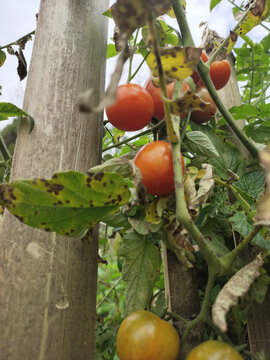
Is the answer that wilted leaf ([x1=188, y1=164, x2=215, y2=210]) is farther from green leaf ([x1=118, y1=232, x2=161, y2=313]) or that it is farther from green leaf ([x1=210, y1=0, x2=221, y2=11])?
green leaf ([x1=210, y1=0, x2=221, y2=11])

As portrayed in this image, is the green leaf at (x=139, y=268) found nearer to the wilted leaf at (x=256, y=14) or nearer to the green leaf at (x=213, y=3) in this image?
the wilted leaf at (x=256, y=14)

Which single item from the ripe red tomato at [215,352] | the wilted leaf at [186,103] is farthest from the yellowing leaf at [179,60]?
the ripe red tomato at [215,352]

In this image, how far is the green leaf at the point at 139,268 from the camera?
54 centimetres

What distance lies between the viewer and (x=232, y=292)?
13.7 inches

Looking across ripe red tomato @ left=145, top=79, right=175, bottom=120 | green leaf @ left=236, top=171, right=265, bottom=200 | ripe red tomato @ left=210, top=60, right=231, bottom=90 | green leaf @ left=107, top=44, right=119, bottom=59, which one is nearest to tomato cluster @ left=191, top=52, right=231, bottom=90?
ripe red tomato @ left=210, top=60, right=231, bottom=90

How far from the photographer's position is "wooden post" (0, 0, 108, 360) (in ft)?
1.41

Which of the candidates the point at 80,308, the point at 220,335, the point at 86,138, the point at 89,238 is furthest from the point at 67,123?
the point at 220,335

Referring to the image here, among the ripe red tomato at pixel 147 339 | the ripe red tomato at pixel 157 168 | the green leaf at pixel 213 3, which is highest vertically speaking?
the green leaf at pixel 213 3

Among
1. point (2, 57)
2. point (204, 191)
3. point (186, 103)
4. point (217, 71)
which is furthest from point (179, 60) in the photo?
point (2, 57)

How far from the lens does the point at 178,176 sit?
41 cm

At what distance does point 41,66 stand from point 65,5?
0.16 meters

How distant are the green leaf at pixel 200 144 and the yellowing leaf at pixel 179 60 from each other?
0.59 feet

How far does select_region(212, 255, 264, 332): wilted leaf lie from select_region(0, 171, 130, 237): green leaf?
Answer: 0.18m

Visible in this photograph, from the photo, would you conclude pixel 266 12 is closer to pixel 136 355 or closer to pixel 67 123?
pixel 67 123
